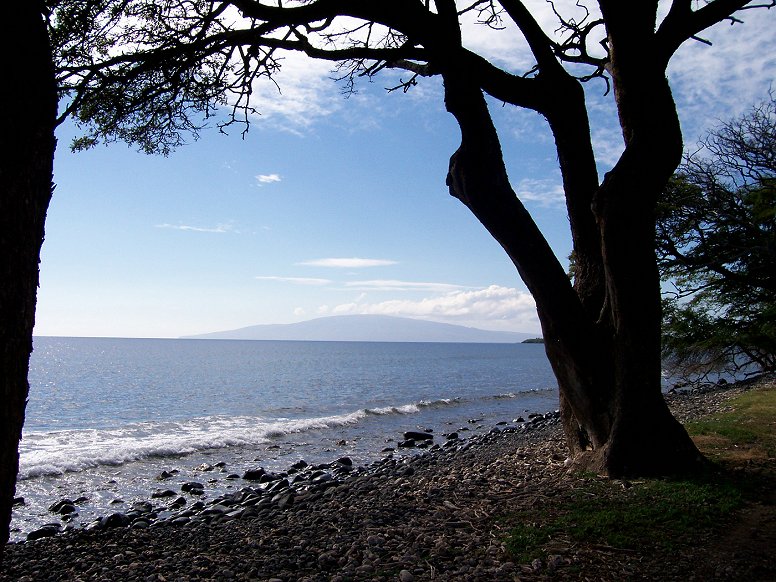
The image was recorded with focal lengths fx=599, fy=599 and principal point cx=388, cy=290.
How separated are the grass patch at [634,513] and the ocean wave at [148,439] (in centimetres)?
1271

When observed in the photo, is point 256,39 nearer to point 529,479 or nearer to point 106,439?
point 529,479

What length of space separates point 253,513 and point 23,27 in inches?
308

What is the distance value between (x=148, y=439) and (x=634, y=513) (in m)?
17.9

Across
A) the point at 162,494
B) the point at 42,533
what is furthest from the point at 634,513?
the point at 162,494

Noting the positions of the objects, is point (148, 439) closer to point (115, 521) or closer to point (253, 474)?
point (253, 474)

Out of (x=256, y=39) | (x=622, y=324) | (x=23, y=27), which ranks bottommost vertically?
(x=622, y=324)

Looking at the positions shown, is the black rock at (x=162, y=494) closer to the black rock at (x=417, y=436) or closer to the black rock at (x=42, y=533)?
the black rock at (x=42, y=533)

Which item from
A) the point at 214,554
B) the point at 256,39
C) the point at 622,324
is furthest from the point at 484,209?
the point at 214,554

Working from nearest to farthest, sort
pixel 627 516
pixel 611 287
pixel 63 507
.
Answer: pixel 627 516
pixel 611 287
pixel 63 507

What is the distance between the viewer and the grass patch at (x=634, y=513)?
5566 millimetres

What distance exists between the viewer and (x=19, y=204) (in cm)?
297

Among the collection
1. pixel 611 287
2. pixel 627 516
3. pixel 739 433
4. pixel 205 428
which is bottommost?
pixel 205 428

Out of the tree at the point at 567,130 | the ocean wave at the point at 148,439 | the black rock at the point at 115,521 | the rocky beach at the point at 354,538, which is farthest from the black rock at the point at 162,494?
the tree at the point at 567,130

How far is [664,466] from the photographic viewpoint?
7.59 m
